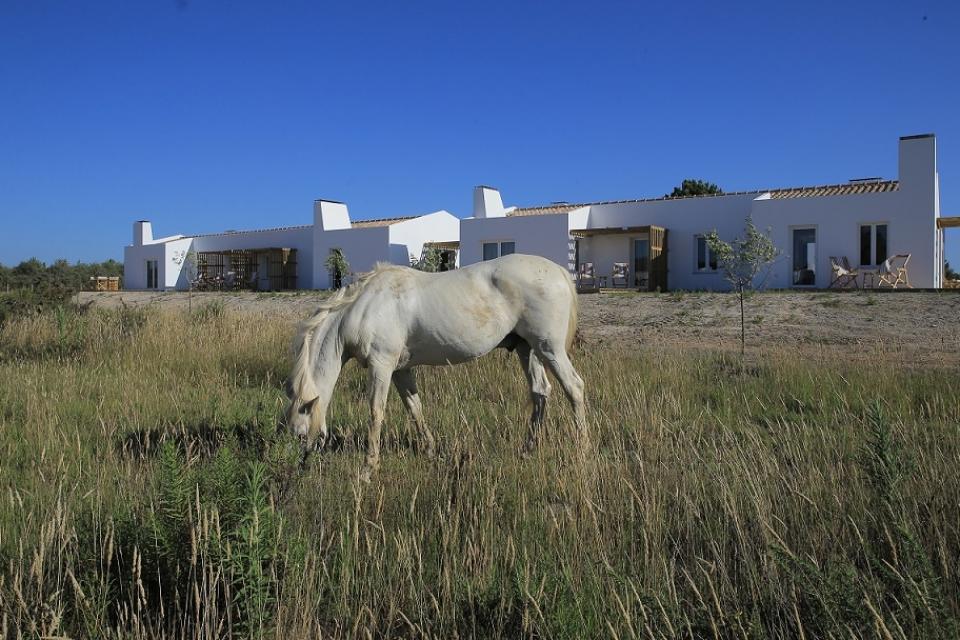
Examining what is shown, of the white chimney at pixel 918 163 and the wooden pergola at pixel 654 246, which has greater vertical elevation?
the white chimney at pixel 918 163

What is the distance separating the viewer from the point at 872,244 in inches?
904


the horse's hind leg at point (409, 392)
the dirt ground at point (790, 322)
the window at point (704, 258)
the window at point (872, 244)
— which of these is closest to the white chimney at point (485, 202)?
the window at point (704, 258)

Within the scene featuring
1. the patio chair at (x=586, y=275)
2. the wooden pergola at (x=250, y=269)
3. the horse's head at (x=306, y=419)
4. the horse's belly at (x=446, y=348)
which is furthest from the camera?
the wooden pergola at (x=250, y=269)

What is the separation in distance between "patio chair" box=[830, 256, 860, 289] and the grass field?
1780cm

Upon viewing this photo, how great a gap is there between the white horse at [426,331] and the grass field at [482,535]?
0.43m

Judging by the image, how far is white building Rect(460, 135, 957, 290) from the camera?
22281 mm

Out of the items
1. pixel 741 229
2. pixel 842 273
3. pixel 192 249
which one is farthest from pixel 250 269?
pixel 842 273

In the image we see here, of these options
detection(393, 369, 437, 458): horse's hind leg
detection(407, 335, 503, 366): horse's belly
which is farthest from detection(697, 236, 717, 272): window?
detection(393, 369, 437, 458): horse's hind leg

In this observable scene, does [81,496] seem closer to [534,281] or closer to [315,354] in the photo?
[315,354]

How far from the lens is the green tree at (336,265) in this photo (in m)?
32.8

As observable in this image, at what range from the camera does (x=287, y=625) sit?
2.49 metres

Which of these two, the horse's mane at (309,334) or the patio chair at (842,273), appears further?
the patio chair at (842,273)

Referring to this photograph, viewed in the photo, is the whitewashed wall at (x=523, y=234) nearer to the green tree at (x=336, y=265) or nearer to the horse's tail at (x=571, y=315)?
the green tree at (x=336, y=265)

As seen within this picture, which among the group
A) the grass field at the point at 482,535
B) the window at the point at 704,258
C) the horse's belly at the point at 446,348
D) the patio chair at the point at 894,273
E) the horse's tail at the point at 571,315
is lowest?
the grass field at the point at 482,535
